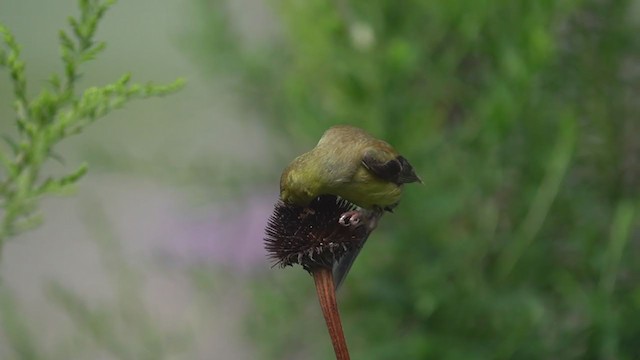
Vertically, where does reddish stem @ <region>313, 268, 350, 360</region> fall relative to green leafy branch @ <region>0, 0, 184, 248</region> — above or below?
below

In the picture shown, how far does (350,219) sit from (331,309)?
2.6 inches

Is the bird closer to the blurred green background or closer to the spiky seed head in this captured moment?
the spiky seed head

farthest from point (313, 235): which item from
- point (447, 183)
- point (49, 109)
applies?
point (447, 183)

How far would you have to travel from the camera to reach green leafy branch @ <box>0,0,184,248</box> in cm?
71

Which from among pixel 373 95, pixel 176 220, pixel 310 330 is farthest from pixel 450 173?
pixel 176 220

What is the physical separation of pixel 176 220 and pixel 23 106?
1.38m

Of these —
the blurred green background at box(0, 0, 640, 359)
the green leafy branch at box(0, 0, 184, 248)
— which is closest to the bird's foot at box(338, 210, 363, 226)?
the green leafy branch at box(0, 0, 184, 248)

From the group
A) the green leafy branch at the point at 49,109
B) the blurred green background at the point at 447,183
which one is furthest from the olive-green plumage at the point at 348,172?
the blurred green background at the point at 447,183

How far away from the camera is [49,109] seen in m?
0.74

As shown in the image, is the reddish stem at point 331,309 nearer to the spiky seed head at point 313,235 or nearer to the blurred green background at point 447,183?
the spiky seed head at point 313,235

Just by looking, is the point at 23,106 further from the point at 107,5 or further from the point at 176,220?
the point at 176,220

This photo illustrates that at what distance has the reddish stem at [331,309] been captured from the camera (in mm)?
588

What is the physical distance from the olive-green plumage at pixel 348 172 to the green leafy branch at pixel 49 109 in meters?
0.16

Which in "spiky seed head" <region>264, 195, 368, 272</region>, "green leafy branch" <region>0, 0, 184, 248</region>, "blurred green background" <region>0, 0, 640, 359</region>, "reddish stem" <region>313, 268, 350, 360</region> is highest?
"blurred green background" <region>0, 0, 640, 359</region>
